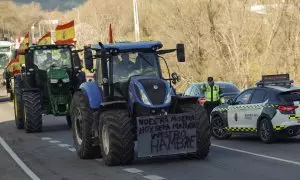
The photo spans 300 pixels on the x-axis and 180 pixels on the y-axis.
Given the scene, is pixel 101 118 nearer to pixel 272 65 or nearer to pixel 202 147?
pixel 202 147

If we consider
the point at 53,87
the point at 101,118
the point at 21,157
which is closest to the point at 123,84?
the point at 101,118

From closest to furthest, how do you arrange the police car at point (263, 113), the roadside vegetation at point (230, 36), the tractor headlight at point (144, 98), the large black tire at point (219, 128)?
the tractor headlight at point (144, 98) < the police car at point (263, 113) < the large black tire at point (219, 128) < the roadside vegetation at point (230, 36)

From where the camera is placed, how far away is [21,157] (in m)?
15.8

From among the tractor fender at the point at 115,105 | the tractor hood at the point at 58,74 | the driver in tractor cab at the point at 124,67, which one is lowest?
the tractor fender at the point at 115,105

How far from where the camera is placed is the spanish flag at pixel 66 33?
2666 centimetres

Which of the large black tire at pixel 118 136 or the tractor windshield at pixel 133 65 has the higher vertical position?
the tractor windshield at pixel 133 65

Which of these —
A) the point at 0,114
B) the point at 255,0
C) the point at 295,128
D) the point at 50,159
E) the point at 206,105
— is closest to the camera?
the point at 50,159

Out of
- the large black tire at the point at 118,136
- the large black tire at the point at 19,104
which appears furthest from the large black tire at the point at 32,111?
the large black tire at the point at 118,136

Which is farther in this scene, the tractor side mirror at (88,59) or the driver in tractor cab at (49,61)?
the driver in tractor cab at (49,61)

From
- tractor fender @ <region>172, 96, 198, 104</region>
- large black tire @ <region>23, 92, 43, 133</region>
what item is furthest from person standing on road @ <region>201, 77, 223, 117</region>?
tractor fender @ <region>172, 96, 198, 104</region>

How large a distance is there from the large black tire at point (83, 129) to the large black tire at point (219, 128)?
16.1 ft

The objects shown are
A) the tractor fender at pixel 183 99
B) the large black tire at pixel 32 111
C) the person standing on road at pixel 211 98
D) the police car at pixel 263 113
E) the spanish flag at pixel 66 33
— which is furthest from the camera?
the spanish flag at pixel 66 33

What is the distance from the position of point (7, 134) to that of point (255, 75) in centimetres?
1739

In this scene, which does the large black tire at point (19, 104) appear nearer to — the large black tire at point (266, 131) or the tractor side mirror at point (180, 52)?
the large black tire at point (266, 131)
